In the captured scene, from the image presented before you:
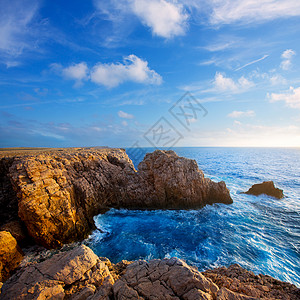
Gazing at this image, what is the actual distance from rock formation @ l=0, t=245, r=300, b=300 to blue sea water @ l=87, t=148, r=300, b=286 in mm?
A: 6907

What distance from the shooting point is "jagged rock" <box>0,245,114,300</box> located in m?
5.16

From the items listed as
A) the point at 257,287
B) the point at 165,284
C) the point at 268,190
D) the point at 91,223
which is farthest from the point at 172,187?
the point at 268,190

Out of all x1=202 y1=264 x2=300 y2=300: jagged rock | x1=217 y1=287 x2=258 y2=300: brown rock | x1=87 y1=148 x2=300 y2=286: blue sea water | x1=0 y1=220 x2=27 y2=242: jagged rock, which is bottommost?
x1=87 y1=148 x2=300 y2=286: blue sea water

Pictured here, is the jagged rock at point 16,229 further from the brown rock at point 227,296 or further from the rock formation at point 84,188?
the brown rock at point 227,296

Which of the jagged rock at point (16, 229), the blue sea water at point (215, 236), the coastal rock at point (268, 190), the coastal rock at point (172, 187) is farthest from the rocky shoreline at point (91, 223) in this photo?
the coastal rock at point (268, 190)

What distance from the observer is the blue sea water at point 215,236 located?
1259cm

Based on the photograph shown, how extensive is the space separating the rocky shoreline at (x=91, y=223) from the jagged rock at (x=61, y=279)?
30 mm

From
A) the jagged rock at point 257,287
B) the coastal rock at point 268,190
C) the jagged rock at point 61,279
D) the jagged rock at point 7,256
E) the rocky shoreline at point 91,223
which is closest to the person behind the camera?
the jagged rock at point 61,279

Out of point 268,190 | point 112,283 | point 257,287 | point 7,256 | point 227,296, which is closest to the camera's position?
point 227,296

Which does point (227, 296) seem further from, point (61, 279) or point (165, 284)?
point (61, 279)

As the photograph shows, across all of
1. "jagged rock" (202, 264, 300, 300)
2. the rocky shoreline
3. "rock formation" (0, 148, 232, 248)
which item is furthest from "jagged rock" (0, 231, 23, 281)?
"jagged rock" (202, 264, 300, 300)

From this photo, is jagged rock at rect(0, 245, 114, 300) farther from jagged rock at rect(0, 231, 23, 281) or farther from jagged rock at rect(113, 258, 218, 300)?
jagged rock at rect(0, 231, 23, 281)

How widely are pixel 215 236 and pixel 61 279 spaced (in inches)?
615

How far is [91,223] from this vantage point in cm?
1806
